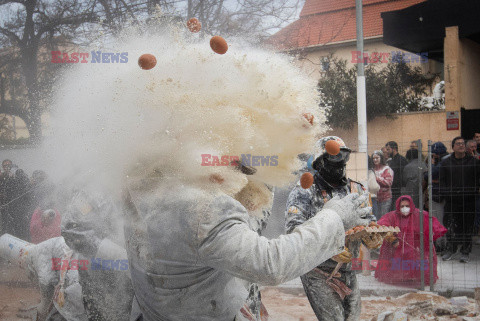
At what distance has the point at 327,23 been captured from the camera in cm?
1263

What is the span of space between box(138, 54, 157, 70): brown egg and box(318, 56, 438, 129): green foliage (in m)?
11.9

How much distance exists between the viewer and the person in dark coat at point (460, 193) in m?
6.83

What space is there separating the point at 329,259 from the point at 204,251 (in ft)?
7.75

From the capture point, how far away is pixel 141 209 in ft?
5.78

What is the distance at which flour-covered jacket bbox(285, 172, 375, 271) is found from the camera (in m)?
3.74

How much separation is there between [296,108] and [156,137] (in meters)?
0.54

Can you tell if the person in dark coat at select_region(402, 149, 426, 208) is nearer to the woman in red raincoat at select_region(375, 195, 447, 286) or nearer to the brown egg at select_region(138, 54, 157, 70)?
the woman in red raincoat at select_region(375, 195, 447, 286)

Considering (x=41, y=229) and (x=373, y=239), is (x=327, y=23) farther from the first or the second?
(x=373, y=239)

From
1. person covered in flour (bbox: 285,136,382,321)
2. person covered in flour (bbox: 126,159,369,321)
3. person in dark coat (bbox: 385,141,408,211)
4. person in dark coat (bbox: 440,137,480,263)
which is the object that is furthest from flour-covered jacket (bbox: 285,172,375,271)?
person in dark coat (bbox: 440,137,480,263)

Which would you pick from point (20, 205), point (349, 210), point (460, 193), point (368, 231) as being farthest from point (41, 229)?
point (460, 193)

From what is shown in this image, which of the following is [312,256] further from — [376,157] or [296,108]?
[376,157]

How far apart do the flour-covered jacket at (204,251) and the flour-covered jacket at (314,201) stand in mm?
1909

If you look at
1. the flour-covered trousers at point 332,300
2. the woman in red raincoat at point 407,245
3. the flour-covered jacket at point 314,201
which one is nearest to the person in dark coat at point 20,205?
the flour-covered jacket at point 314,201

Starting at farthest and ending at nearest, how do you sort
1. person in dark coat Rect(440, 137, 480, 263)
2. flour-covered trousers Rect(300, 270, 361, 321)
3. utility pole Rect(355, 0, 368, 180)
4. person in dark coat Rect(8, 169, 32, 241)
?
utility pole Rect(355, 0, 368, 180), person in dark coat Rect(440, 137, 480, 263), person in dark coat Rect(8, 169, 32, 241), flour-covered trousers Rect(300, 270, 361, 321)
